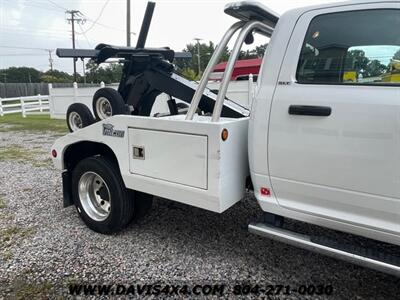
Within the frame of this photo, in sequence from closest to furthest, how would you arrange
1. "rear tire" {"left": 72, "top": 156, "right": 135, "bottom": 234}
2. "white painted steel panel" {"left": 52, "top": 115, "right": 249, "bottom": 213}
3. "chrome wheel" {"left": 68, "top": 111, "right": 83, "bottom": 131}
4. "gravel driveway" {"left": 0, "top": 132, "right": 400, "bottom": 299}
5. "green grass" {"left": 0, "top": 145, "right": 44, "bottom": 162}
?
"white painted steel panel" {"left": 52, "top": 115, "right": 249, "bottom": 213} < "gravel driveway" {"left": 0, "top": 132, "right": 400, "bottom": 299} < "rear tire" {"left": 72, "top": 156, "right": 135, "bottom": 234} < "chrome wheel" {"left": 68, "top": 111, "right": 83, "bottom": 131} < "green grass" {"left": 0, "top": 145, "right": 44, "bottom": 162}

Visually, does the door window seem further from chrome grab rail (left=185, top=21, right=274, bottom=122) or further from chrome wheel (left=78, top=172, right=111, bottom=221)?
chrome wheel (left=78, top=172, right=111, bottom=221)

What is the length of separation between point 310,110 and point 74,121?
9.66 feet

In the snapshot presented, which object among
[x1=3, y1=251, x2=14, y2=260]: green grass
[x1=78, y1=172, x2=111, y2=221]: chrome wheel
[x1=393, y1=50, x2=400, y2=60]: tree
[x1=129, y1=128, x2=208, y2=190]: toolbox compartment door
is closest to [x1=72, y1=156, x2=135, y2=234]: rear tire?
[x1=78, y1=172, x2=111, y2=221]: chrome wheel

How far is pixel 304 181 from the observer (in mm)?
2568

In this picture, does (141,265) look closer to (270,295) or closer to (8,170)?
(270,295)

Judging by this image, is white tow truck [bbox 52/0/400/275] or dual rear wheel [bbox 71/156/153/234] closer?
white tow truck [bbox 52/0/400/275]

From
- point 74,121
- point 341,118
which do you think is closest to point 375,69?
A: point 341,118

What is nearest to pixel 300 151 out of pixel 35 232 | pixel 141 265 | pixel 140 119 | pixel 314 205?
pixel 314 205

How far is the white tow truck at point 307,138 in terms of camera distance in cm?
228

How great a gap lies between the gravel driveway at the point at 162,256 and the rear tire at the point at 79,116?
1168 millimetres

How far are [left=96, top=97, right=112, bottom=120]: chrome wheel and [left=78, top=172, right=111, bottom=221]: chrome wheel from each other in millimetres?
702

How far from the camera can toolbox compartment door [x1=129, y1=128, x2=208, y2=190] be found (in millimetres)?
2791

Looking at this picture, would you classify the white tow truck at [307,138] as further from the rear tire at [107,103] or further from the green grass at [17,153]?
the green grass at [17,153]

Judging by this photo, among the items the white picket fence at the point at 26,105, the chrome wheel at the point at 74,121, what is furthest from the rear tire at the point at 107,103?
the white picket fence at the point at 26,105
